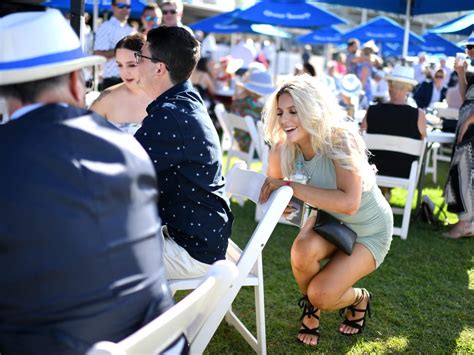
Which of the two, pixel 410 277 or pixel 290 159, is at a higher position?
pixel 290 159

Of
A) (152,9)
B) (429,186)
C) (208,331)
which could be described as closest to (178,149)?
(208,331)

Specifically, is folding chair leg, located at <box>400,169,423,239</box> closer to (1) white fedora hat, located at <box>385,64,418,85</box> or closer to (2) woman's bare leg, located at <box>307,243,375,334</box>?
(1) white fedora hat, located at <box>385,64,418,85</box>

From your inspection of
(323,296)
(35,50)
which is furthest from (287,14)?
(35,50)

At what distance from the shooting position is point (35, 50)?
147 centimetres

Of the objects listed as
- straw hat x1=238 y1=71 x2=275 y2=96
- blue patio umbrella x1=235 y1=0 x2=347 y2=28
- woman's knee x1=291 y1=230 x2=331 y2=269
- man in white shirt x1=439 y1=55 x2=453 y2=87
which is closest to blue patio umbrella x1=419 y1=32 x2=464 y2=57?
man in white shirt x1=439 y1=55 x2=453 y2=87

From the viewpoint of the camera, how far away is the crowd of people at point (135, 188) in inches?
54.5

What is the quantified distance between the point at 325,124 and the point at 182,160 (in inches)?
34.6

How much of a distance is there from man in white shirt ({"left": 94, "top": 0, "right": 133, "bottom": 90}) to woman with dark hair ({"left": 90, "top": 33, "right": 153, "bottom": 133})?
9.21ft

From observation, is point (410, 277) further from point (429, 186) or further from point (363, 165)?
point (429, 186)

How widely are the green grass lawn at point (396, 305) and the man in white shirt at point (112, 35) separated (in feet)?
8.02

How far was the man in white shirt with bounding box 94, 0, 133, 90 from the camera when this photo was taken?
6.64 meters

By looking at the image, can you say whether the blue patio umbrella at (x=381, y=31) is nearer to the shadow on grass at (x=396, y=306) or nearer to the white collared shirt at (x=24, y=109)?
the shadow on grass at (x=396, y=306)

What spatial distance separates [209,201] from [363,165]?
35.6 inches

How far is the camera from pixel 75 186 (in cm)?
138
